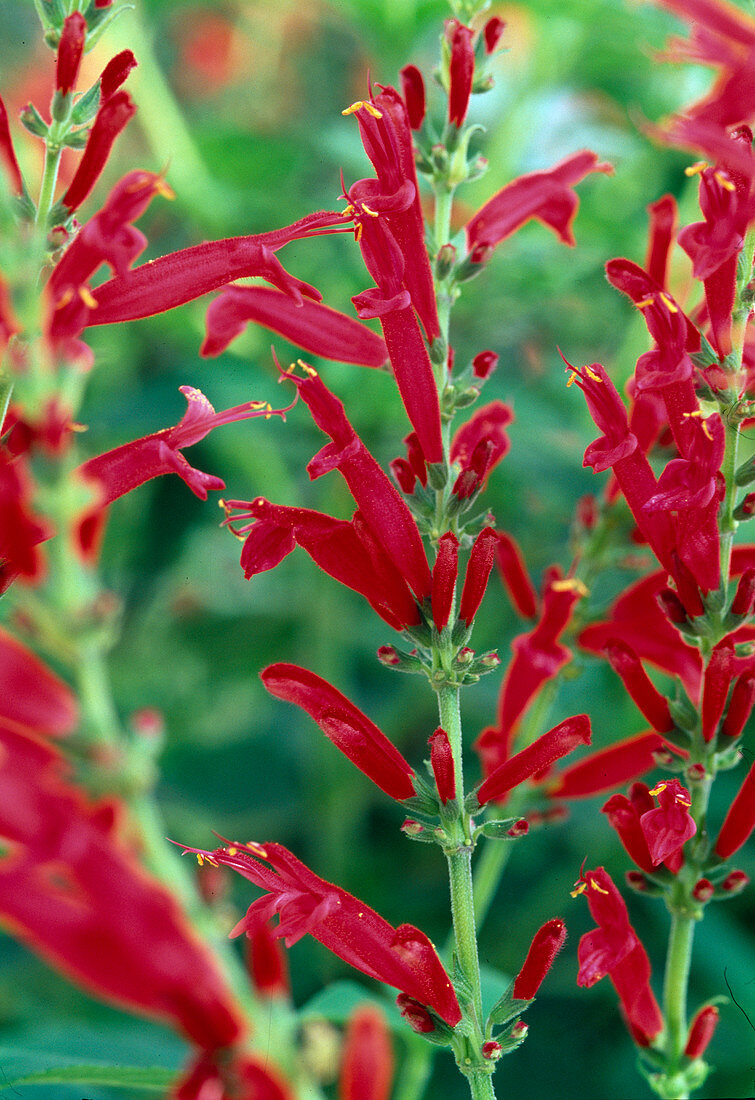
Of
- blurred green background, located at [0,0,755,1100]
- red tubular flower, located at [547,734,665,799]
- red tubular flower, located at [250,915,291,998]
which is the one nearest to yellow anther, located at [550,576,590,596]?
red tubular flower, located at [547,734,665,799]

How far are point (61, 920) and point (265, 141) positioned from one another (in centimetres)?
164

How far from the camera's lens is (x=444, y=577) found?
0.64 metres

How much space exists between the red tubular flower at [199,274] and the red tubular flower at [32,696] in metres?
0.32

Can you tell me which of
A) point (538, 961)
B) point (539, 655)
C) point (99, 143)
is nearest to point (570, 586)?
point (539, 655)

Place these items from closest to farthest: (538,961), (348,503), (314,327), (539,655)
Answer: (538,961), (314,327), (539,655), (348,503)

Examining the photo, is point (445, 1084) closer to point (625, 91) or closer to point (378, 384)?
point (378, 384)

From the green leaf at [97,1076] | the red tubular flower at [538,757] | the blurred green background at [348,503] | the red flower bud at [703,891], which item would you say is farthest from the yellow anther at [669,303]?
the blurred green background at [348,503]

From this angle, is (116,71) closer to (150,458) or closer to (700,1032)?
(150,458)

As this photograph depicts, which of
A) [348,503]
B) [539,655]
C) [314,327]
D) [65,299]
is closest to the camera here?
[65,299]

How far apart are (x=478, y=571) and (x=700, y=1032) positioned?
1.11ft

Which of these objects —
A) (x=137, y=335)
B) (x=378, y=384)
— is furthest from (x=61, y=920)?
(x=137, y=335)

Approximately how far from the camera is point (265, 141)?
5.98 ft

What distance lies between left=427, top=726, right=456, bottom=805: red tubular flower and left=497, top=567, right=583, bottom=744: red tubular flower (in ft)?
0.74

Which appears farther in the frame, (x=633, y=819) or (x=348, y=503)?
(x=348, y=503)
